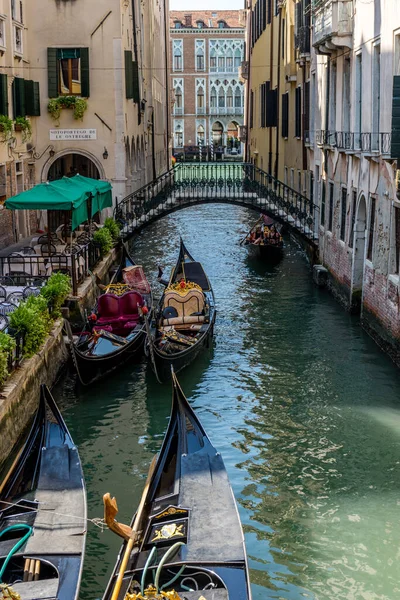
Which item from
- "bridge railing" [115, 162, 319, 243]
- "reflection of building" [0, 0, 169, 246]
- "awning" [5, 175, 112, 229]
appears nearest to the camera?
"awning" [5, 175, 112, 229]

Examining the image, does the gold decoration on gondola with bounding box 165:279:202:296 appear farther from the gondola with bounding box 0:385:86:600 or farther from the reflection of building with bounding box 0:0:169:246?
the reflection of building with bounding box 0:0:169:246

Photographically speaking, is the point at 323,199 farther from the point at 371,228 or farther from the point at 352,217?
the point at 371,228

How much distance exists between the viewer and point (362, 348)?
1452 cm

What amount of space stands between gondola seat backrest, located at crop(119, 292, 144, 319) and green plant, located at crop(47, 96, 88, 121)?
1027 centimetres

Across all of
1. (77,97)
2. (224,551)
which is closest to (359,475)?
(224,551)

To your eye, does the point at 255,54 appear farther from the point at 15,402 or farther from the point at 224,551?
the point at 224,551

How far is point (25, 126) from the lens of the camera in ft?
71.8

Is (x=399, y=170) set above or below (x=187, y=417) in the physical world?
above

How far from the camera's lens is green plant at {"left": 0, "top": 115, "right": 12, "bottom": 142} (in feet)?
63.6

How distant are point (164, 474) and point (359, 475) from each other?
8.43 feet

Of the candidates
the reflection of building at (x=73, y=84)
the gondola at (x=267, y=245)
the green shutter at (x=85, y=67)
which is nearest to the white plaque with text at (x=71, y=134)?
the reflection of building at (x=73, y=84)

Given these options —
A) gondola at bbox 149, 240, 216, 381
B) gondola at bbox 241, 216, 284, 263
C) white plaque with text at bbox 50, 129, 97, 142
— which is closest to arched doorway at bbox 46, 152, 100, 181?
white plaque with text at bbox 50, 129, 97, 142

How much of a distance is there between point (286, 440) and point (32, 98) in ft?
47.9

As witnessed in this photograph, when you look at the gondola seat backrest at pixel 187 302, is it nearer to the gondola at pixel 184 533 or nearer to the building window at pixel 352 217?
the building window at pixel 352 217
